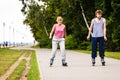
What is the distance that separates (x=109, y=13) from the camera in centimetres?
5003

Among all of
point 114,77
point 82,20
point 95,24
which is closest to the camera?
point 114,77

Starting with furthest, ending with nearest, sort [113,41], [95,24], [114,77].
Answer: [113,41]
[95,24]
[114,77]

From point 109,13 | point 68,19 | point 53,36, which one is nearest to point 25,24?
point 68,19

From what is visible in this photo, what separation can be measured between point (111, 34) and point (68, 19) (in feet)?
38.3

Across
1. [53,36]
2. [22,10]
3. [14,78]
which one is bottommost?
[14,78]

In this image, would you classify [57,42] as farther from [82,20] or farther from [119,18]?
[82,20]

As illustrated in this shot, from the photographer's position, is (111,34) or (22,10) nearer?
(111,34)

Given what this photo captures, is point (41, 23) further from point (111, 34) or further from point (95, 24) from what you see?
point (95, 24)

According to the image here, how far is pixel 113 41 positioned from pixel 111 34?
1.25m

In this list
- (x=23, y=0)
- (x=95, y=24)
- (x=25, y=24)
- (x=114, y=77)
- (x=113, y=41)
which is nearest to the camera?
(x=114, y=77)

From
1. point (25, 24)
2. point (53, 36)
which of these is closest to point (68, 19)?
point (25, 24)

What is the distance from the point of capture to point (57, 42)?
58.4ft

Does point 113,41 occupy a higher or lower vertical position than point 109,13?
lower

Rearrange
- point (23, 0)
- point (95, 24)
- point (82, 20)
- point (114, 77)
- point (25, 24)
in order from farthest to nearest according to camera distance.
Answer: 1. point (25, 24)
2. point (23, 0)
3. point (82, 20)
4. point (95, 24)
5. point (114, 77)
